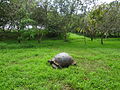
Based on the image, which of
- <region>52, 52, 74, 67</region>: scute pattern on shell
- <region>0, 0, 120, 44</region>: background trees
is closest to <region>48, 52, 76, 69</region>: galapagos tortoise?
<region>52, 52, 74, 67</region>: scute pattern on shell

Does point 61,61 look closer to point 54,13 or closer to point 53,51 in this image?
point 53,51

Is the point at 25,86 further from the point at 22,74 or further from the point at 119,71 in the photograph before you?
the point at 119,71

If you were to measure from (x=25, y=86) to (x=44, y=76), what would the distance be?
88 centimetres

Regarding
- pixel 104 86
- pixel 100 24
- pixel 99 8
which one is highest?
pixel 99 8

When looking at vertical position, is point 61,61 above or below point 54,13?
below

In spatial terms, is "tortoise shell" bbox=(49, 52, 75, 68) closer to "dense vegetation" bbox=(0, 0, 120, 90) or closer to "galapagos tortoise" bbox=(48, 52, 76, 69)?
"galapagos tortoise" bbox=(48, 52, 76, 69)

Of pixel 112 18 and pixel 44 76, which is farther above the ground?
pixel 112 18

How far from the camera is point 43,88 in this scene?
3.87 m

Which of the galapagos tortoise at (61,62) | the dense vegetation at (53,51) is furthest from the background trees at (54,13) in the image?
the galapagos tortoise at (61,62)

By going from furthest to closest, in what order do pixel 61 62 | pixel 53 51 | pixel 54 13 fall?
1. pixel 54 13
2. pixel 53 51
3. pixel 61 62

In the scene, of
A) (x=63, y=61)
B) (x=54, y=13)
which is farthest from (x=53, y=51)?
(x=54, y=13)

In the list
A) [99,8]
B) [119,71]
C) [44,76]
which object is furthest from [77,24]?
[44,76]

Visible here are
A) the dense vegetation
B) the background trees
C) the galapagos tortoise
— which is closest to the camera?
the dense vegetation

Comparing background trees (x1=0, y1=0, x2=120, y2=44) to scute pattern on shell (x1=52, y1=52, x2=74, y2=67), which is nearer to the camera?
scute pattern on shell (x1=52, y1=52, x2=74, y2=67)
